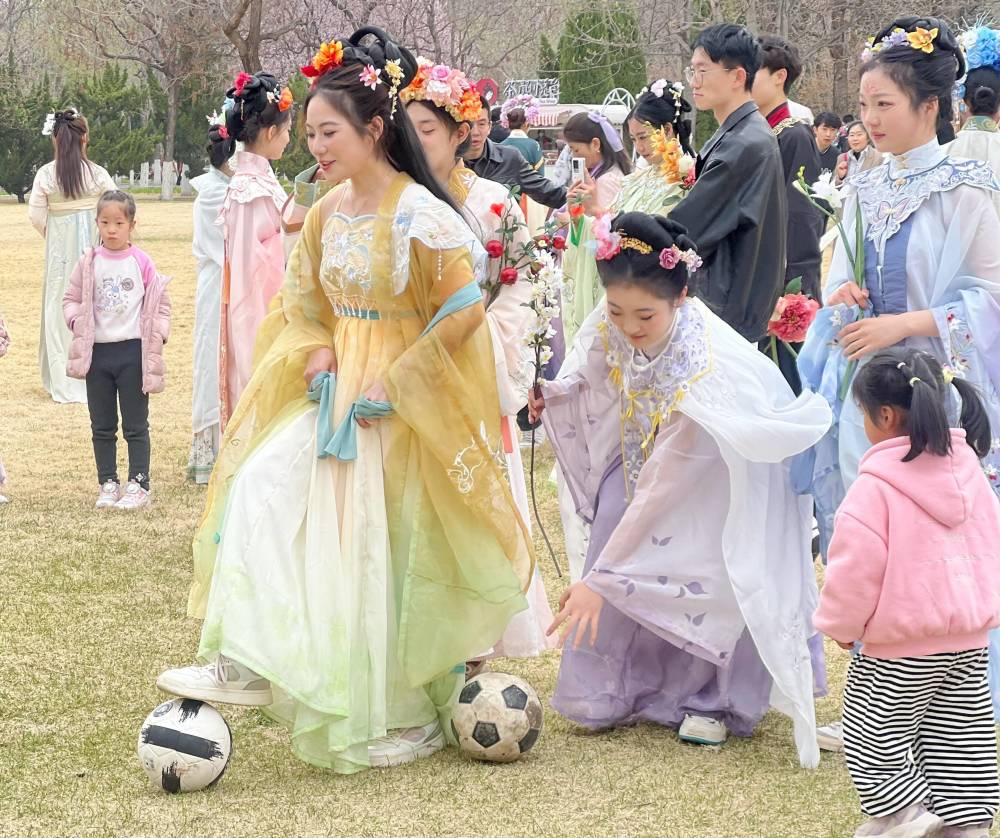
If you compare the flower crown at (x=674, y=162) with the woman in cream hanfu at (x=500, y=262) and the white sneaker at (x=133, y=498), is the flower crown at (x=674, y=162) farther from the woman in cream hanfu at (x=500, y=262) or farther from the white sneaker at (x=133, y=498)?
the white sneaker at (x=133, y=498)

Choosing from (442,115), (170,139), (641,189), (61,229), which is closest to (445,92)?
(442,115)

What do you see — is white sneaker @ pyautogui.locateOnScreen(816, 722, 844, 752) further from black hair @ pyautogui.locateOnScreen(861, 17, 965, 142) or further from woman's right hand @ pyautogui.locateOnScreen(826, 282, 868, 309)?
black hair @ pyautogui.locateOnScreen(861, 17, 965, 142)

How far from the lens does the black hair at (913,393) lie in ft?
9.62

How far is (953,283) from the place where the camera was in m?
3.77

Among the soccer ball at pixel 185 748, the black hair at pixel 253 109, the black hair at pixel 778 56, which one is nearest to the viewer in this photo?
the soccer ball at pixel 185 748

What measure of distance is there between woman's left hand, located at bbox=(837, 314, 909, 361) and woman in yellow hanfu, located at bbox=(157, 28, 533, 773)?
0.93 metres

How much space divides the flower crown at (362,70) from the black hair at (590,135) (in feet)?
13.7

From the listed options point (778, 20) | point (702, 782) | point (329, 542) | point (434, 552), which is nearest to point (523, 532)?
point (434, 552)

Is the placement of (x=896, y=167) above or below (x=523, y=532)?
above

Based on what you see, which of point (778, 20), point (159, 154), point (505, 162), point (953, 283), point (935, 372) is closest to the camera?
point (935, 372)

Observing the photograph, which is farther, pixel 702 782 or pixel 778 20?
pixel 778 20

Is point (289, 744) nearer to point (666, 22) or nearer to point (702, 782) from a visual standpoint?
point (702, 782)

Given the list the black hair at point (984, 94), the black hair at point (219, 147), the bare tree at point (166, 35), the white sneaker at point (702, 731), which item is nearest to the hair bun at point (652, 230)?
the white sneaker at point (702, 731)

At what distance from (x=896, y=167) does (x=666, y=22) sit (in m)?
19.6
